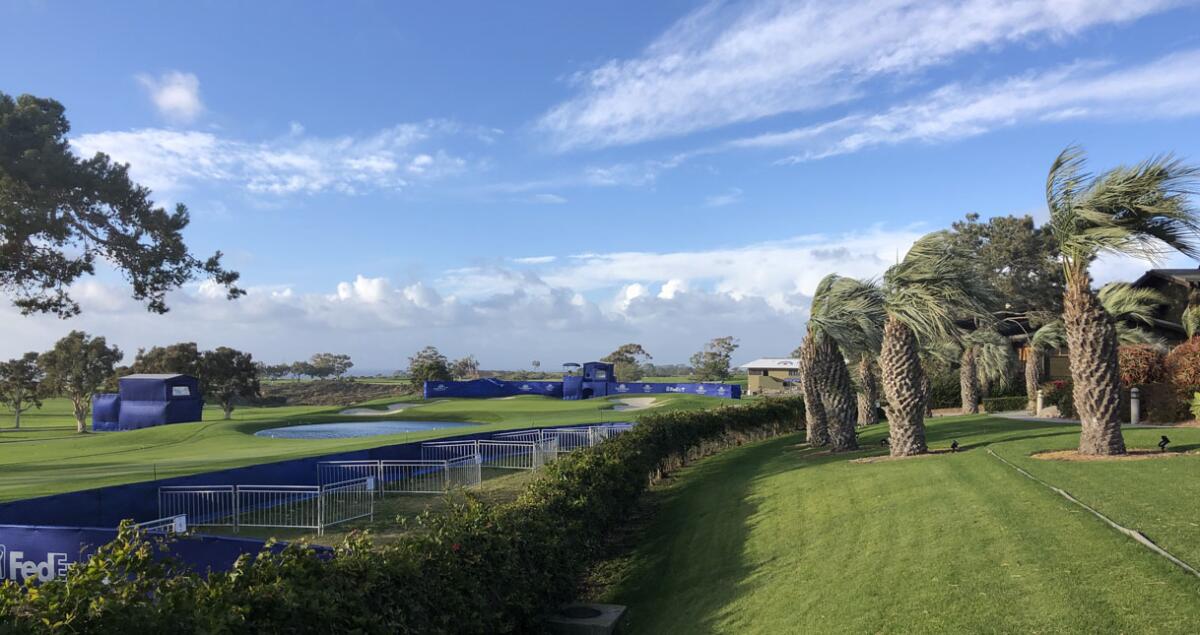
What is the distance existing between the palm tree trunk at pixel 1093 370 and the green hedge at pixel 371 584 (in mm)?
8601

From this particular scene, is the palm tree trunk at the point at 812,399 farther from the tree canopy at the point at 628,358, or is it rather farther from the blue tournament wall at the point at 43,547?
the tree canopy at the point at 628,358

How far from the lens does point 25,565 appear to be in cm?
911

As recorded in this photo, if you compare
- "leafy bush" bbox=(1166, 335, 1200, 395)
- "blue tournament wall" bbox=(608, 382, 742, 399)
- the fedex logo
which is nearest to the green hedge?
the fedex logo

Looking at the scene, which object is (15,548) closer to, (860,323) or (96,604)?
(96,604)

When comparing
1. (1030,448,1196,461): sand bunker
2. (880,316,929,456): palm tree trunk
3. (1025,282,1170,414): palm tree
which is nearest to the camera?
(1030,448,1196,461): sand bunker

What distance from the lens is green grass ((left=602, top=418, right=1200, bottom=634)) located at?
568cm

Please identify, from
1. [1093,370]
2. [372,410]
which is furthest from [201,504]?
[372,410]

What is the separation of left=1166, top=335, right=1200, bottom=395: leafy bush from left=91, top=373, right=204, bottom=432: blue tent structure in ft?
144

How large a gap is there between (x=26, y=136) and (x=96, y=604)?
22.5 meters

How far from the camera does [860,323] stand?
1847 cm

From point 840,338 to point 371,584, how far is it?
15507 mm

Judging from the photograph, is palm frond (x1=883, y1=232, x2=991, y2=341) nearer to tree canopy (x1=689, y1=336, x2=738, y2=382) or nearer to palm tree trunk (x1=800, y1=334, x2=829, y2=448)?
palm tree trunk (x1=800, y1=334, x2=829, y2=448)

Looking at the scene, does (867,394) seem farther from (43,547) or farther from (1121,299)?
(43,547)

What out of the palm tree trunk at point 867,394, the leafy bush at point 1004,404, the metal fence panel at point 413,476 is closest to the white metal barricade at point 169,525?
the metal fence panel at point 413,476
